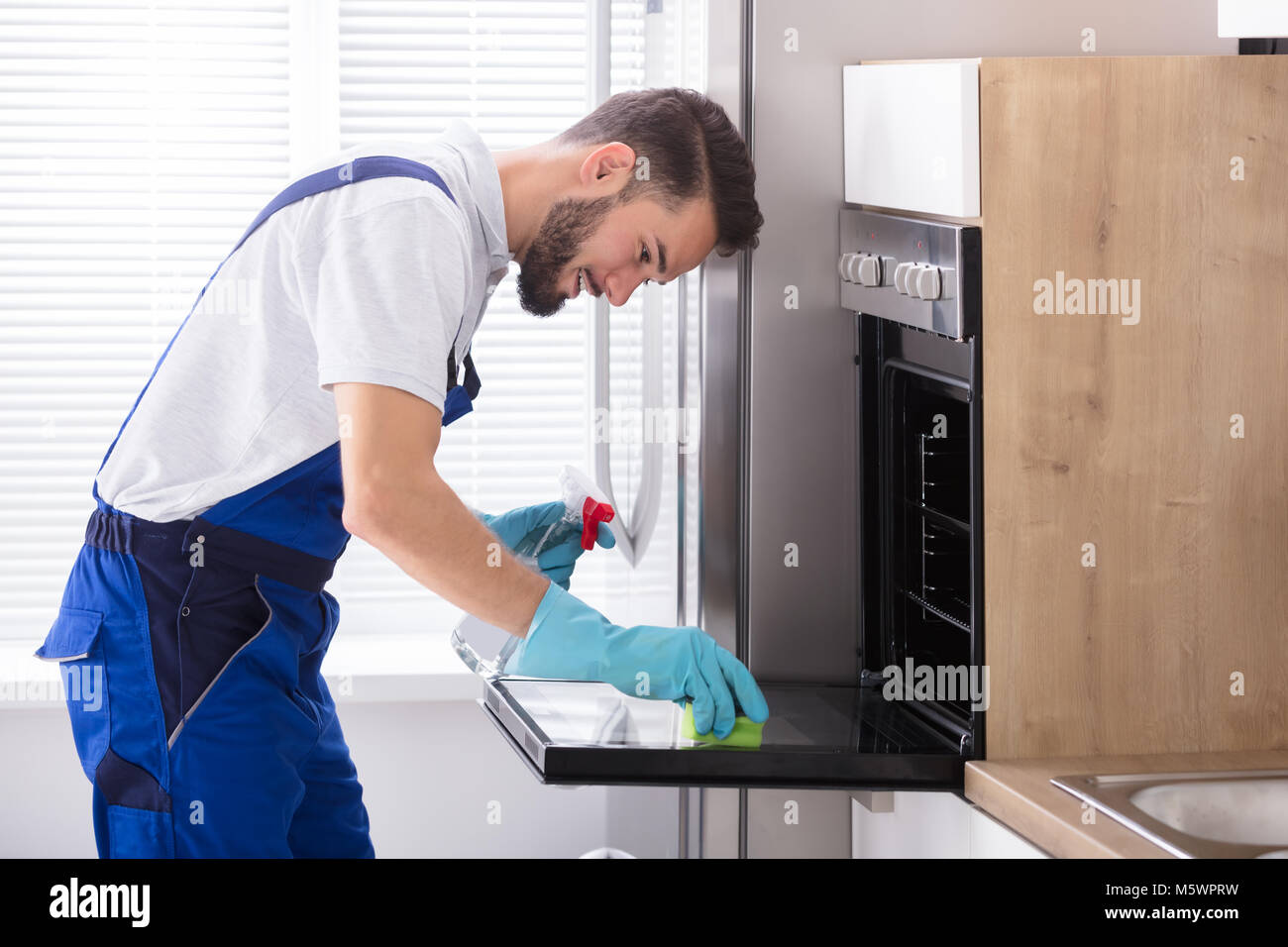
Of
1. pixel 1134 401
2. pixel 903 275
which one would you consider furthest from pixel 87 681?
pixel 1134 401

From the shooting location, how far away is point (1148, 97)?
1.32 meters

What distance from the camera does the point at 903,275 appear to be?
56.0 inches

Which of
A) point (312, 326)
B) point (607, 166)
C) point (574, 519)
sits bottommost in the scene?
point (574, 519)

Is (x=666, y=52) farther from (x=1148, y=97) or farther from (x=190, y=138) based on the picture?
(x=190, y=138)

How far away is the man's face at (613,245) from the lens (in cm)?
144

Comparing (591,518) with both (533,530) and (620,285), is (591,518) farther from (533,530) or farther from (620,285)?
(620,285)

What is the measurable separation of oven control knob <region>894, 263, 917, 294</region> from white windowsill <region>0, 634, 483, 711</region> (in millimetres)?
1220

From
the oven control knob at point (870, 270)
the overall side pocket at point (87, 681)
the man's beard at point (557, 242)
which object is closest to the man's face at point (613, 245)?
the man's beard at point (557, 242)

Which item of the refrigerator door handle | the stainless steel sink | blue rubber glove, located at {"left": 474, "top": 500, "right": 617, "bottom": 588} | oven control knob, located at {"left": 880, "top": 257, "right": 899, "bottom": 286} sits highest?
oven control knob, located at {"left": 880, "top": 257, "right": 899, "bottom": 286}

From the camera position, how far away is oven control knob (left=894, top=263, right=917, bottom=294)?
1.41 m

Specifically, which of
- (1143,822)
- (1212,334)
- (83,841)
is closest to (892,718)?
(1143,822)

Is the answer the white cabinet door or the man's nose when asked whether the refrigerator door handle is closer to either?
the man's nose

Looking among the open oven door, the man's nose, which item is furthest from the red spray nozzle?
the man's nose

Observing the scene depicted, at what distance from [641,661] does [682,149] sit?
23.3 inches
